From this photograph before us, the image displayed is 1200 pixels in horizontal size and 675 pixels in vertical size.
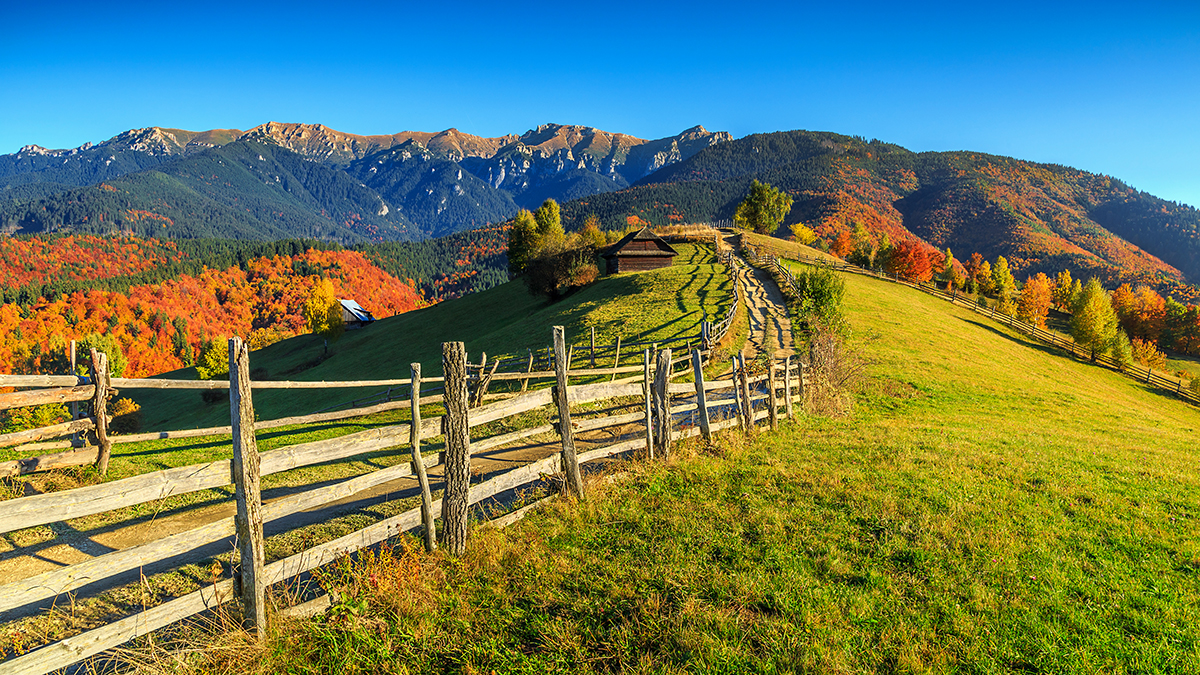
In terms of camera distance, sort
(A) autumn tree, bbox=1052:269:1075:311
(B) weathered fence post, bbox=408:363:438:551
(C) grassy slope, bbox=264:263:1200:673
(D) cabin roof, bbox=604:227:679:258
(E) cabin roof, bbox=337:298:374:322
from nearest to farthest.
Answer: (C) grassy slope, bbox=264:263:1200:673 < (B) weathered fence post, bbox=408:363:438:551 < (D) cabin roof, bbox=604:227:679:258 < (E) cabin roof, bbox=337:298:374:322 < (A) autumn tree, bbox=1052:269:1075:311

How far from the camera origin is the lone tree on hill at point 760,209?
295 feet

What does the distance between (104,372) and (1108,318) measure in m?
71.3

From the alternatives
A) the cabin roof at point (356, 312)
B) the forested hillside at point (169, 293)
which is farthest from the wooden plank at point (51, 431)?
the forested hillside at point (169, 293)

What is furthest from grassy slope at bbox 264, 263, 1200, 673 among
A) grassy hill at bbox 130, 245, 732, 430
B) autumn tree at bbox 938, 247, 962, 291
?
autumn tree at bbox 938, 247, 962, 291

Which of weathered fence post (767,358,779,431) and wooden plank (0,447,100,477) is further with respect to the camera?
weathered fence post (767,358,779,431)

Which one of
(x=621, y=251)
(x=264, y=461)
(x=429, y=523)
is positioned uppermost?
(x=621, y=251)

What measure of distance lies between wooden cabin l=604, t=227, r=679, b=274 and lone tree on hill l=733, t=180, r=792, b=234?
39647mm

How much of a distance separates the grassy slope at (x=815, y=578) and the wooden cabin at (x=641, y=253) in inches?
1817

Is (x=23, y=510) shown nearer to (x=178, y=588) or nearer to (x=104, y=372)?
(x=178, y=588)

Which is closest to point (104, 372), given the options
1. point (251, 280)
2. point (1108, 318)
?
point (1108, 318)

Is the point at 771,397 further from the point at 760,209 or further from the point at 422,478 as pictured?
the point at 760,209

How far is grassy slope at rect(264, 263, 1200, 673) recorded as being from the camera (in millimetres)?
4699

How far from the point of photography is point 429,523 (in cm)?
632

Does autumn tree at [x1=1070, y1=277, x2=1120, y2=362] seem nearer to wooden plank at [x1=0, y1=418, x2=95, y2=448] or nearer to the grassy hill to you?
the grassy hill
